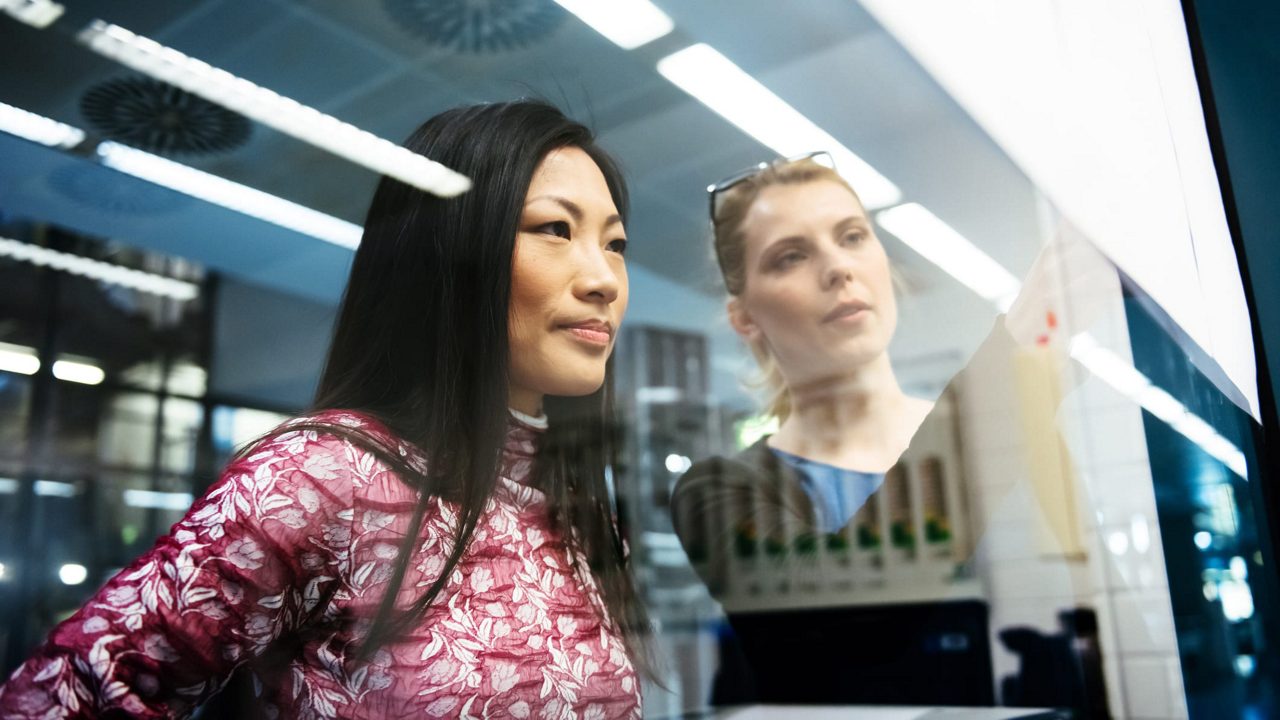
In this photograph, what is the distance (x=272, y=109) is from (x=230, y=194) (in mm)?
67

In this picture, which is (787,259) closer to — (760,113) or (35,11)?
(760,113)

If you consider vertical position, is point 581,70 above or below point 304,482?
above

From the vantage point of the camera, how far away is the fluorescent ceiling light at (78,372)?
2.11ft

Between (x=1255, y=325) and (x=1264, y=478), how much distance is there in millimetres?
179

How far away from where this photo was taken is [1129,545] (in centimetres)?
143

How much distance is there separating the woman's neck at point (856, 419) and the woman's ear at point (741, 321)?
9 centimetres

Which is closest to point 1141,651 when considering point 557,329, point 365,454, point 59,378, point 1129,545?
point 1129,545

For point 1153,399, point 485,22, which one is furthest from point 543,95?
point 1153,399

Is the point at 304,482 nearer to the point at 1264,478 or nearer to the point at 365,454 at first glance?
the point at 365,454

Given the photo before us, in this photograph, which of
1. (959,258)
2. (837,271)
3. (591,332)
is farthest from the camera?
(959,258)

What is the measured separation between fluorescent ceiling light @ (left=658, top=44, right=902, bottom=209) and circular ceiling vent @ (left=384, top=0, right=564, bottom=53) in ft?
0.41

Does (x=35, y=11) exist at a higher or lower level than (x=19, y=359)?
higher

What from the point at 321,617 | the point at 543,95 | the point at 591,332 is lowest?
the point at 321,617

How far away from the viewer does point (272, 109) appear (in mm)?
658
